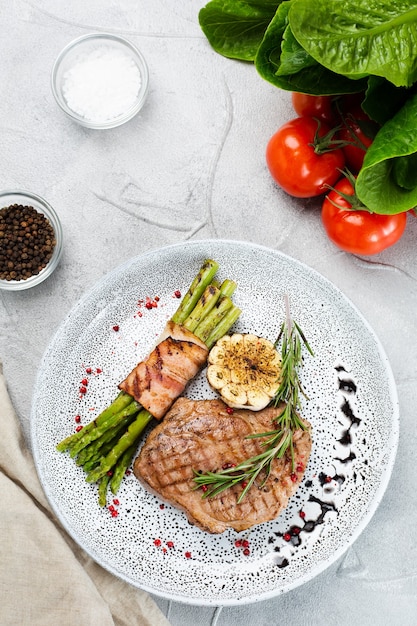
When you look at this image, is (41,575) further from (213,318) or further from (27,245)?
(27,245)

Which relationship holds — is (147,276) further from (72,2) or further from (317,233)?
(72,2)

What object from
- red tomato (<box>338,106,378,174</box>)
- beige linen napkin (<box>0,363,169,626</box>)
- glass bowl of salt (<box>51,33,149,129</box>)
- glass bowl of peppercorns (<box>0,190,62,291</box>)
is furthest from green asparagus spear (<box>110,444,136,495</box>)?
red tomato (<box>338,106,378,174</box>)

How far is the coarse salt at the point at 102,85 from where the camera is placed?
3.51 m

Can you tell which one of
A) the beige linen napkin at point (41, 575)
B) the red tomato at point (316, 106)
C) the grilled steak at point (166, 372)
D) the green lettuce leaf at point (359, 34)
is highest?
the green lettuce leaf at point (359, 34)

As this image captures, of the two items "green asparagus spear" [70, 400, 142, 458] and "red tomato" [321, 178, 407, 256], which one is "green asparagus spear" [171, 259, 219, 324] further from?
"red tomato" [321, 178, 407, 256]

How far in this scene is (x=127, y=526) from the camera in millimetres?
3213

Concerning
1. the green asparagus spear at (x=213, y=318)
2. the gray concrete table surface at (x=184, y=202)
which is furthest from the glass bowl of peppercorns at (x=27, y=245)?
the green asparagus spear at (x=213, y=318)

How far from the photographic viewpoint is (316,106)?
3.32m

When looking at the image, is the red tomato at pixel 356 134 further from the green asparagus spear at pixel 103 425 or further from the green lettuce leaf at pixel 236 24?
the green asparagus spear at pixel 103 425

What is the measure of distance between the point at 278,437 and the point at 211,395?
→ 449 mm

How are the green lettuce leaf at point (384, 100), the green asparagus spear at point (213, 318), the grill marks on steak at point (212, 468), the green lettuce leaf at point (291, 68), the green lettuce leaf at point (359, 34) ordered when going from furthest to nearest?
1. the green asparagus spear at point (213, 318)
2. the grill marks on steak at point (212, 468)
3. the green lettuce leaf at point (384, 100)
4. the green lettuce leaf at point (291, 68)
5. the green lettuce leaf at point (359, 34)

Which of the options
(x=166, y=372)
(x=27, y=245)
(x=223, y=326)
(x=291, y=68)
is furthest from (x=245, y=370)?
(x=291, y=68)

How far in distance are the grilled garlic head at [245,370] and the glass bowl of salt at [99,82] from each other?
1303mm

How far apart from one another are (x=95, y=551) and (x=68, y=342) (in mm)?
983
